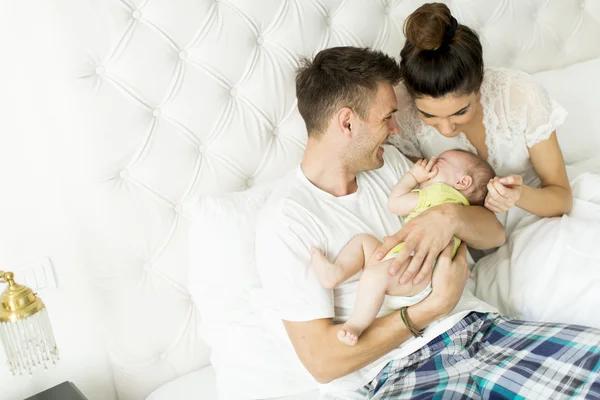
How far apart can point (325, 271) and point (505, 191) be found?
0.53 metres

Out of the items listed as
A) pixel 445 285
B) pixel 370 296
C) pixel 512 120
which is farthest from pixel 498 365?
pixel 512 120

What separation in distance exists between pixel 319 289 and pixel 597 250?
2.44ft

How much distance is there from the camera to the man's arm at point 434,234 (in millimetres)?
1403

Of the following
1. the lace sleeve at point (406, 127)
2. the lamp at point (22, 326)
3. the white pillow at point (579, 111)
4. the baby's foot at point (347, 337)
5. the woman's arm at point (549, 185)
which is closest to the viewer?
the lamp at point (22, 326)

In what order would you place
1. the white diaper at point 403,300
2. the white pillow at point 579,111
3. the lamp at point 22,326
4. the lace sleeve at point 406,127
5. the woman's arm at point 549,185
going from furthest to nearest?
the white pillow at point 579,111
the lace sleeve at point 406,127
the woman's arm at point 549,185
the white diaper at point 403,300
the lamp at point 22,326

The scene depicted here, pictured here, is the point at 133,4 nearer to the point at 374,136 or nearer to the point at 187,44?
the point at 187,44

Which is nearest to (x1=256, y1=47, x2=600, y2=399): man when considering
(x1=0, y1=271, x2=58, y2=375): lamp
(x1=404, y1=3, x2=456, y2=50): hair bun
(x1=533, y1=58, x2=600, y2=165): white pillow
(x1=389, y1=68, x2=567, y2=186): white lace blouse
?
(x1=404, y1=3, x2=456, y2=50): hair bun

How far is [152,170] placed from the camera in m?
1.54

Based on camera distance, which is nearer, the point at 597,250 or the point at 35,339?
the point at 35,339

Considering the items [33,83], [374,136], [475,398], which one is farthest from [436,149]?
[33,83]

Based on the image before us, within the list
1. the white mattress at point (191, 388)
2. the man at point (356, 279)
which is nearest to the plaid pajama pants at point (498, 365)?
the man at point (356, 279)

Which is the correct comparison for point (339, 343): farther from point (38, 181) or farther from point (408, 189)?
point (38, 181)

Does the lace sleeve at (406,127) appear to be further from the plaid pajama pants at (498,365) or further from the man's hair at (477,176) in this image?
the plaid pajama pants at (498,365)

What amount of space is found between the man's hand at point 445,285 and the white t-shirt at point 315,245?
0.06 metres
